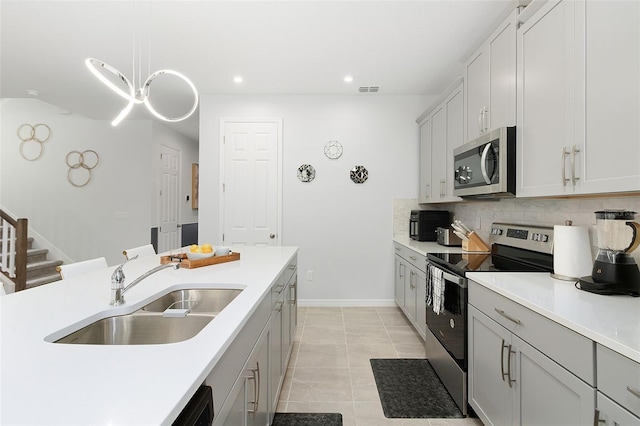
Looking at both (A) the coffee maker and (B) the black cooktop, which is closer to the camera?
(A) the coffee maker

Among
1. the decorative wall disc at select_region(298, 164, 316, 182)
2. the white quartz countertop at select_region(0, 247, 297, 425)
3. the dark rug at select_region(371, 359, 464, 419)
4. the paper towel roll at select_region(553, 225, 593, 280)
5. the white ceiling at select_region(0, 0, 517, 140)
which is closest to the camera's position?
the white quartz countertop at select_region(0, 247, 297, 425)

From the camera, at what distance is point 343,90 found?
12.7 feet

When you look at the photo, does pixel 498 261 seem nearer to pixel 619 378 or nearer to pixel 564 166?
pixel 564 166

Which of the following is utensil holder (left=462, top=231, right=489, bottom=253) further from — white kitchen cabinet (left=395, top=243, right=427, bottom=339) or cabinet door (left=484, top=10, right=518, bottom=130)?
cabinet door (left=484, top=10, right=518, bottom=130)

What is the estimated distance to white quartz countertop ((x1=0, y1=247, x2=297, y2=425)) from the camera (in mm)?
557

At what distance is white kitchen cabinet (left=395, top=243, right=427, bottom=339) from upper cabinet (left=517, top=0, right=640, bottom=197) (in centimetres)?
123

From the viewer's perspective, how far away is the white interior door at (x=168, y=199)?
5.60 metres

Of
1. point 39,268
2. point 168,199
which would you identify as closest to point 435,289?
point 168,199

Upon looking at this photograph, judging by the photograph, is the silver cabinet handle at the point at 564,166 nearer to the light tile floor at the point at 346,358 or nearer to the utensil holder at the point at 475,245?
the utensil holder at the point at 475,245

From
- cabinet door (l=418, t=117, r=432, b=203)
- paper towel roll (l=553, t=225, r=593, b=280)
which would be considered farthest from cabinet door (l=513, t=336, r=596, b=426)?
cabinet door (l=418, t=117, r=432, b=203)

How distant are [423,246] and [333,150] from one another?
1.66m

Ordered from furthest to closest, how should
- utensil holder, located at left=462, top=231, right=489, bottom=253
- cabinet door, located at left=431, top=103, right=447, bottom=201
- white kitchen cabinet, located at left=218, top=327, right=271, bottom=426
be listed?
cabinet door, located at left=431, top=103, right=447, bottom=201, utensil holder, located at left=462, top=231, right=489, bottom=253, white kitchen cabinet, located at left=218, top=327, right=271, bottom=426

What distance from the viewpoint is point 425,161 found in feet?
12.4

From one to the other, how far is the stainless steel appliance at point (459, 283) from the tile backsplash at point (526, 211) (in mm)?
102
